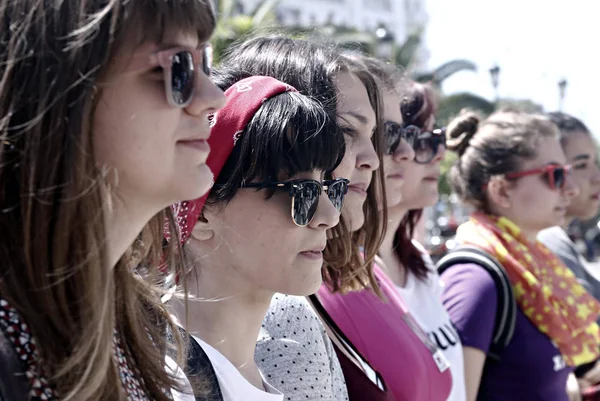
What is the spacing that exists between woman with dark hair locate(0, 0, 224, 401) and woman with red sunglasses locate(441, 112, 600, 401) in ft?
7.58

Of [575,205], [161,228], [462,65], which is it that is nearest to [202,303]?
[161,228]

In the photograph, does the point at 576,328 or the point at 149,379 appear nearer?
the point at 149,379

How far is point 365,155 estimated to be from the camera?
2656mm

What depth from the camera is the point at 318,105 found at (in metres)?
2.14

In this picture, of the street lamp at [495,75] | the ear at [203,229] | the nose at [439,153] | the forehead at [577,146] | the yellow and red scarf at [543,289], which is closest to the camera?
the ear at [203,229]

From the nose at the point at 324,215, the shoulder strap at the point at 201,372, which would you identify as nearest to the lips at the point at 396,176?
the nose at the point at 324,215

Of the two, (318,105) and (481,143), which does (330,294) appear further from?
(481,143)

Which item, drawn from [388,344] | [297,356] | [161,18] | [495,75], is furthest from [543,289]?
[495,75]

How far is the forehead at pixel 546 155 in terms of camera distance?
4180mm

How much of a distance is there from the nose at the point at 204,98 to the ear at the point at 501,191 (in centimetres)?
294

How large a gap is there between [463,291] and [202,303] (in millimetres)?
1797

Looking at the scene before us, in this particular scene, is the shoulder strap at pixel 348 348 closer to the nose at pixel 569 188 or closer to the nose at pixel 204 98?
the nose at pixel 204 98

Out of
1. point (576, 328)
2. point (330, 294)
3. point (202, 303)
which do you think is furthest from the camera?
point (576, 328)

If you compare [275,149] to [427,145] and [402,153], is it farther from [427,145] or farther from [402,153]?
[427,145]
